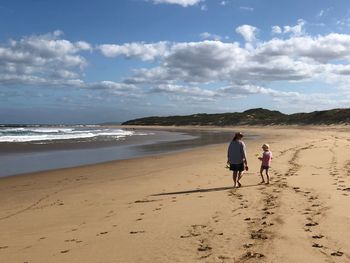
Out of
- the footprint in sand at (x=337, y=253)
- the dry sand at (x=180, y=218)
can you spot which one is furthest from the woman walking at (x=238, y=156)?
the footprint in sand at (x=337, y=253)

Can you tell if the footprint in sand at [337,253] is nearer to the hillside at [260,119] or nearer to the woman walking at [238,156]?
the woman walking at [238,156]

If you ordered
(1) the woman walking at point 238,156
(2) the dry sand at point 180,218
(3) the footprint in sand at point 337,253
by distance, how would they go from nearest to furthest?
(3) the footprint in sand at point 337,253 < (2) the dry sand at point 180,218 < (1) the woman walking at point 238,156

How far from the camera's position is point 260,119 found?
321ft

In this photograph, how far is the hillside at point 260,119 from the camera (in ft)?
232

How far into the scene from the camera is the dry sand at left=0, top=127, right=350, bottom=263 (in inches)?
232

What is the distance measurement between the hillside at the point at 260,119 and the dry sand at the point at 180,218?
2300 inches

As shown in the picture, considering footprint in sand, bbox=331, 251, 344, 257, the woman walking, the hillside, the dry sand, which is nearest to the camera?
footprint in sand, bbox=331, 251, 344, 257

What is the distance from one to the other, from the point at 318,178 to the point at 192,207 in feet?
16.0

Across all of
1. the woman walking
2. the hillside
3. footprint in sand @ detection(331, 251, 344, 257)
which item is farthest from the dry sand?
the hillside

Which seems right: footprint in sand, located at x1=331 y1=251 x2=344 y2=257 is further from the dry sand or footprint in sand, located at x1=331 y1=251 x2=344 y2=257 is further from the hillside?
the hillside

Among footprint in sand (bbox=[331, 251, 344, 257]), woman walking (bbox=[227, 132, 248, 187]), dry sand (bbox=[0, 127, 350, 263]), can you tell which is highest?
woman walking (bbox=[227, 132, 248, 187])

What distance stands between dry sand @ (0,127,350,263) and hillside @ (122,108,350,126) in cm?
5842

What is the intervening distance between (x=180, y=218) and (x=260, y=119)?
9213 centimetres

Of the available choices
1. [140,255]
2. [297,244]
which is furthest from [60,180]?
[297,244]
